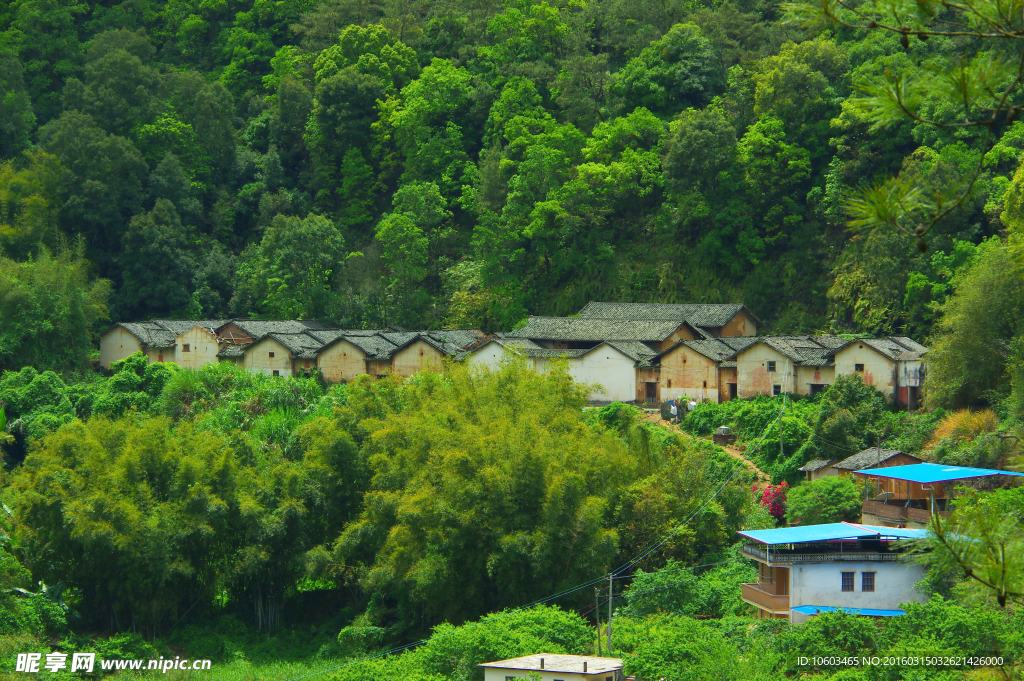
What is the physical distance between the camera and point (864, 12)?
474cm

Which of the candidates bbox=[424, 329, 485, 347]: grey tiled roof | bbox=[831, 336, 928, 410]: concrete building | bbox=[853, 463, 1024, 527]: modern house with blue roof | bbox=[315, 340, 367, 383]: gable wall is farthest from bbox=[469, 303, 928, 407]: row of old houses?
bbox=[853, 463, 1024, 527]: modern house with blue roof

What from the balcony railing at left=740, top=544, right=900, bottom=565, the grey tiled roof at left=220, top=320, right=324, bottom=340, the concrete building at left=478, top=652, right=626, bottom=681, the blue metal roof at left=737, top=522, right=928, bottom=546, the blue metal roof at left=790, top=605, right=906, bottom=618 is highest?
the grey tiled roof at left=220, top=320, right=324, bottom=340

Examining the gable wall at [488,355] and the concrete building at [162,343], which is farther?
the concrete building at [162,343]

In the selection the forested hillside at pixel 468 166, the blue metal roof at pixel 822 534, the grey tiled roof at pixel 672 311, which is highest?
the forested hillside at pixel 468 166

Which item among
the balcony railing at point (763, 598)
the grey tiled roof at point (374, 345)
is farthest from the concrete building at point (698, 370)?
the balcony railing at point (763, 598)

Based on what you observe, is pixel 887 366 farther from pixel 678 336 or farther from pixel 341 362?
pixel 341 362

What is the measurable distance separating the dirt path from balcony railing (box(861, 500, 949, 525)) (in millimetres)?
4835

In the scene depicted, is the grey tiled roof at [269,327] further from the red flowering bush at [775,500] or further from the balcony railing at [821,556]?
the balcony railing at [821,556]

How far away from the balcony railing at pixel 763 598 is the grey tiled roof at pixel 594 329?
624 inches

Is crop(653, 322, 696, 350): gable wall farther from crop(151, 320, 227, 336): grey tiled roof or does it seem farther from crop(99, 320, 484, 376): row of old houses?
crop(151, 320, 227, 336): grey tiled roof

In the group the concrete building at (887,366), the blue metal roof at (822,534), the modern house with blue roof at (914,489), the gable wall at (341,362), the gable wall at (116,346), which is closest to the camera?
the blue metal roof at (822,534)

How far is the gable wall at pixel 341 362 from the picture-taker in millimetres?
35406

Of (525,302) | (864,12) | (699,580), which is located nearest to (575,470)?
(699,580)

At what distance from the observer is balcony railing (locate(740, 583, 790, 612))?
1728 centimetres
